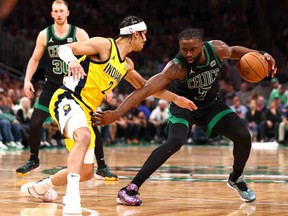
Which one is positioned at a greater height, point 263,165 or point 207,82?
point 207,82

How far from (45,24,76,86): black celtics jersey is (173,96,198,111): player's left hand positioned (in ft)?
8.51

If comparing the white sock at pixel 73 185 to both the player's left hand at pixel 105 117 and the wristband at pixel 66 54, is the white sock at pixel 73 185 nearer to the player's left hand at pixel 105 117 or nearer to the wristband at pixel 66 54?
the player's left hand at pixel 105 117

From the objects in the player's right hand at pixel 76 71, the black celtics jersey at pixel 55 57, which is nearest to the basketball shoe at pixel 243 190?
the player's right hand at pixel 76 71

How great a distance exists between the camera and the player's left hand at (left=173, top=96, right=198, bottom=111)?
6.50 meters

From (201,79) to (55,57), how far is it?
269 cm

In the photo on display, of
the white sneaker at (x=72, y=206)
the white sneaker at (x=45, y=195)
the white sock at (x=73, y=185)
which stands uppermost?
the white sock at (x=73, y=185)

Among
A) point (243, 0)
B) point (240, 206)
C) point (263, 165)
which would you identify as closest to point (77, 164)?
point (240, 206)

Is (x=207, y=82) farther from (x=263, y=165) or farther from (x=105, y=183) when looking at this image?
(x=263, y=165)

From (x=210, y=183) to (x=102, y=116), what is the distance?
246cm

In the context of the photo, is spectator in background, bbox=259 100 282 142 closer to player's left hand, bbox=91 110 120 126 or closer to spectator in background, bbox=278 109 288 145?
spectator in background, bbox=278 109 288 145

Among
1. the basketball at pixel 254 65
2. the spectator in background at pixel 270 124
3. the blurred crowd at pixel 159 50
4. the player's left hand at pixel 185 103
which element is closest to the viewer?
the player's left hand at pixel 185 103

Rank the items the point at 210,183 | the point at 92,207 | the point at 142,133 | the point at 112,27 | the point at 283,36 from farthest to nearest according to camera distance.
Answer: the point at 112,27, the point at 283,36, the point at 142,133, the point at 210,183, the point at 92,207

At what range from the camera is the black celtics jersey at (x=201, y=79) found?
6680mm

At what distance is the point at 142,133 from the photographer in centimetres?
2139
